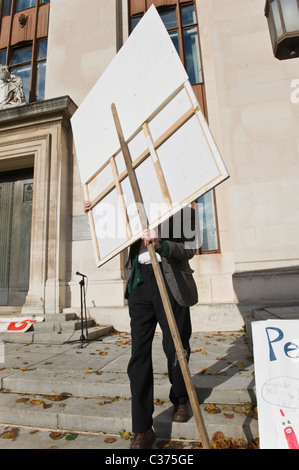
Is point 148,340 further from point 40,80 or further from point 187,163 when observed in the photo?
point 40,80

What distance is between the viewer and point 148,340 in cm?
234

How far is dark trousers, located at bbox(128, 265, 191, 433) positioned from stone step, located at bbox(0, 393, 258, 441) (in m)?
0.23

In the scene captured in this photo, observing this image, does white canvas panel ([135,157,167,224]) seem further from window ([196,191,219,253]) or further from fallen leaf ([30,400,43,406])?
window ([196,191,219,253])

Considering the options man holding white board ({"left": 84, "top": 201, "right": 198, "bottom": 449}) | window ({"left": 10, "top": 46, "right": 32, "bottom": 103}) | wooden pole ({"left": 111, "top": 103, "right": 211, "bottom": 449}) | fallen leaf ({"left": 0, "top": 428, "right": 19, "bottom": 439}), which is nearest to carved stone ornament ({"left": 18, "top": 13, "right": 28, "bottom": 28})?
window ({"left": 10, "top": 46, "right": 32, "bottom": 103})

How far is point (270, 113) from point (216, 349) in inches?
214

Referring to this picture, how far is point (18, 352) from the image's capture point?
4770 millimetres

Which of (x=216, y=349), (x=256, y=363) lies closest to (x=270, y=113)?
(x=216, y=349)

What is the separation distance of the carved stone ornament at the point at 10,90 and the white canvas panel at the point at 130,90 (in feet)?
23.4

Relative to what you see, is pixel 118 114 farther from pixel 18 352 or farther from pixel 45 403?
pixel 18 352

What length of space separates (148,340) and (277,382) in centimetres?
97

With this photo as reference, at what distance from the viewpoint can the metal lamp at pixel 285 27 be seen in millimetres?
3296

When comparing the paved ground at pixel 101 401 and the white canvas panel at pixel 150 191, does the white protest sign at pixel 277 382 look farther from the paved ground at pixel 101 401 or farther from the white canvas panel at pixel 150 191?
the white canvas panel at pixel 150 191

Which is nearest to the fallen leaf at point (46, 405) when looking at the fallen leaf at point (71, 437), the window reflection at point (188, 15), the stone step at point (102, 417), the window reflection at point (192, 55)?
the stone step at point (102, 417)
